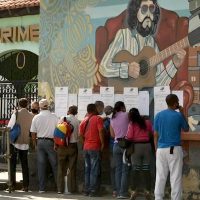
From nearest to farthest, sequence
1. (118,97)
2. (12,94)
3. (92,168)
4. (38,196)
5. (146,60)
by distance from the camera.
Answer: (146,60) → (92,168) → (118,97) → (38,196) → (12,94)

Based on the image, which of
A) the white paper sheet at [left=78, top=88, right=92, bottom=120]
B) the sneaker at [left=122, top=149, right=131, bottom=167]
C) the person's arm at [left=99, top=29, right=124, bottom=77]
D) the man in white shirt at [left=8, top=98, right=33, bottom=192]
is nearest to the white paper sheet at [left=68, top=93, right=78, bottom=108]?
the white paper sheet at [left=78, top=88, right=92, bottom=120]

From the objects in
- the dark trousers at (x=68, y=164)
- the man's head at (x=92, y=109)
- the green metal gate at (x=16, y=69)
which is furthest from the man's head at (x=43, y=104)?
the green metal gate at (x=16, y=69)

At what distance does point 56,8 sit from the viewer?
15.0 metres

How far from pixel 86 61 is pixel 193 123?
2.85 meters

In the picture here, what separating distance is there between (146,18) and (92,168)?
10.1ft

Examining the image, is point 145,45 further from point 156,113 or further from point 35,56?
point 35,56

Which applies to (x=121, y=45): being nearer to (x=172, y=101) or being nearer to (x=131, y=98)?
(x=131, y=98)

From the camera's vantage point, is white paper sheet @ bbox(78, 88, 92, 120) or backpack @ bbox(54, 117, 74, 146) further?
white paper sheet @ bbox(78, 88, 92, 120)

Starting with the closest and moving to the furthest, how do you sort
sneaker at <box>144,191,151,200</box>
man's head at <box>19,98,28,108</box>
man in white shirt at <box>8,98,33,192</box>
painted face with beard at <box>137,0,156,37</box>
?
sneaker at <box>144,191,151,200</box> → painted face with beard at <box>137,0,156,37</box> → man in white shirt at <box>8,98,33,192</box> → man's head at <box>19,98,28,108</box>

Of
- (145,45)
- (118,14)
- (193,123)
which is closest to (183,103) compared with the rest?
A: (193,123)

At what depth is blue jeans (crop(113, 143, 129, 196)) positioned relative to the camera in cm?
1327

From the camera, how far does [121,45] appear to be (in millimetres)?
13883

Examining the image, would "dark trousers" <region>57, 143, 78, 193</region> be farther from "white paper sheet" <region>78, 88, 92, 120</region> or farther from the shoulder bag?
the shoulder bag

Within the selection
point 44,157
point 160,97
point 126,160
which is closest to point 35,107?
point 44,157
